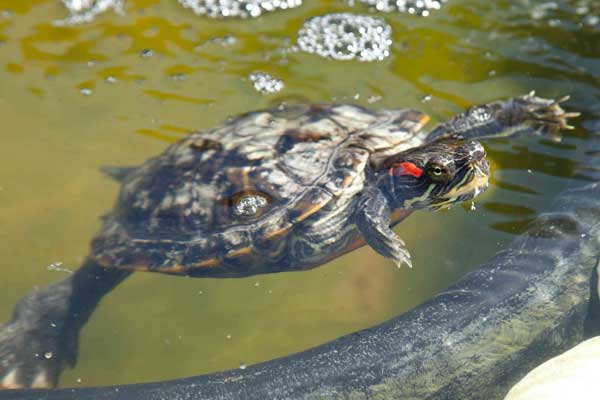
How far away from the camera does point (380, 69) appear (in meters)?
4.92

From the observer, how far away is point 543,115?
4.23 metres

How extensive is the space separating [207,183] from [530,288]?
71.7 inches

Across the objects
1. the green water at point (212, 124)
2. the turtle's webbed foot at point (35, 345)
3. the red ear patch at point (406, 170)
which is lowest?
the turtle's webbed foot at point (35, 345)

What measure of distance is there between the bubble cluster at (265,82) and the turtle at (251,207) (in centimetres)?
89

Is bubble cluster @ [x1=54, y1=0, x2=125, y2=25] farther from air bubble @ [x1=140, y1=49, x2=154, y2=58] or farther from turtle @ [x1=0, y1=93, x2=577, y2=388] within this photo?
turtle @ [x1=0, y1=93, x2=577, y2=388]

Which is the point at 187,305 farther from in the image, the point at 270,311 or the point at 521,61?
the point at 521,61

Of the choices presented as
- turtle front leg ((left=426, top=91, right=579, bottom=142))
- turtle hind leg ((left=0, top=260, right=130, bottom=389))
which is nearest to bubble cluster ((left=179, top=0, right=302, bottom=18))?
turtle front leg ((left=426, top=91, right=579, bottom=142))

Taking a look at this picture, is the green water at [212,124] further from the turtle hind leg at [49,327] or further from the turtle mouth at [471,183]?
the turtle mouth at [471,183]

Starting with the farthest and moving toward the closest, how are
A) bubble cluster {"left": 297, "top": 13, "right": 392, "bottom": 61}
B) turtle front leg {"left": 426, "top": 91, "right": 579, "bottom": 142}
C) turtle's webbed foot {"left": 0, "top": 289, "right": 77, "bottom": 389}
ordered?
bubble cluster {"left": 297, "top": 13, "right": 392, "bottom": 61}
turtle front leg {"left": 426, "top": 91, "right": 579, "bottom": 142}
turtle's webbed foot {"left": 0, "top": 289, "right": 77, "bottom": 389}

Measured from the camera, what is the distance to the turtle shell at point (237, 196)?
3559 millimetres

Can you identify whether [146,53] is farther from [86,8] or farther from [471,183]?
[471,183]

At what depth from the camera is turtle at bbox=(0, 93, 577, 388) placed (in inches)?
139

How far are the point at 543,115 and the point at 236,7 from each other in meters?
2.67

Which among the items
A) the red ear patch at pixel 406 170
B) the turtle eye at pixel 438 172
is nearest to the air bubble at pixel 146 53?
the red ear patch at pixel 406 170
